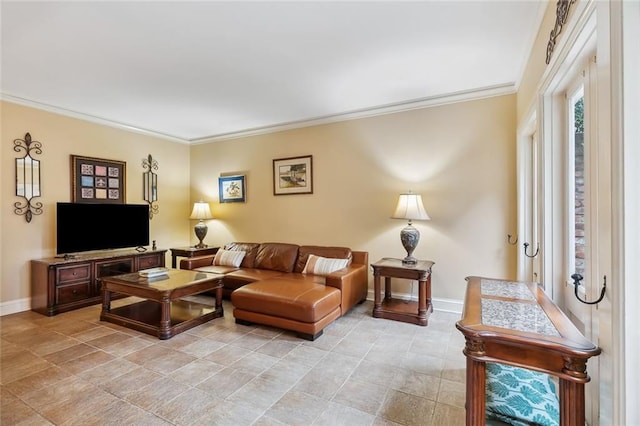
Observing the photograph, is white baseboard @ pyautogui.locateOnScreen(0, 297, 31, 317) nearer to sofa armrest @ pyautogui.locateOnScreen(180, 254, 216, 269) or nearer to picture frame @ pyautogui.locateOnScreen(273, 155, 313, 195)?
sofa armrest @ pyautogui.locateOnScreen(180, 254, 216, 269)

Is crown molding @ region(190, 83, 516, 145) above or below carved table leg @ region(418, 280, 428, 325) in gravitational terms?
above

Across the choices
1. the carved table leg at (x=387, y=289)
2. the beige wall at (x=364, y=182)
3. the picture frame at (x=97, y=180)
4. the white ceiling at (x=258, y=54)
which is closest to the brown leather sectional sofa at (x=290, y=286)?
the carved table leg at (x=387, y=289)

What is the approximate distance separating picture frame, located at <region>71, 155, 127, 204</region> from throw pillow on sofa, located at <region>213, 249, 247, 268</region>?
5.78ft

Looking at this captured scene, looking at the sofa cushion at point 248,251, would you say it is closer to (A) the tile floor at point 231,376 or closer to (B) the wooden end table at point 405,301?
(A) the tile floor at point 231,376

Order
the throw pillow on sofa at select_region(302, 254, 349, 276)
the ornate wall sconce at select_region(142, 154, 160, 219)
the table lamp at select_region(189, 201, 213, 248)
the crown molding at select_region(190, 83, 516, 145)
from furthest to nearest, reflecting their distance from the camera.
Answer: the table lamp at select_region(189, 201, 213, 248) → the ornate wall sconce at select_region(142, 154, 160, 219) → the throw pillow on sofa at select_region(302, 254, 349, 276) → the crown molding at select_region(190, 83, 516, 145)

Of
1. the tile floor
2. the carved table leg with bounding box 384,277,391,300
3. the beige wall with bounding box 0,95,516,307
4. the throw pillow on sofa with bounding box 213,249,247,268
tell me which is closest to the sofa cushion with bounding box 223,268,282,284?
the throw pillow on sofa with bounding box 213,249,247,268

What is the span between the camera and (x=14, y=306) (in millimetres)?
3596

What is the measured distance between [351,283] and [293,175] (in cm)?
204

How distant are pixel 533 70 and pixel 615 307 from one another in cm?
215

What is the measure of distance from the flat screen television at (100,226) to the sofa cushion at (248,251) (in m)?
1.40

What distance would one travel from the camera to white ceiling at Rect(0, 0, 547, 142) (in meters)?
2.10

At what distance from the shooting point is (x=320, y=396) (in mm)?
1991

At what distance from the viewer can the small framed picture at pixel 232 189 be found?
5.21 m

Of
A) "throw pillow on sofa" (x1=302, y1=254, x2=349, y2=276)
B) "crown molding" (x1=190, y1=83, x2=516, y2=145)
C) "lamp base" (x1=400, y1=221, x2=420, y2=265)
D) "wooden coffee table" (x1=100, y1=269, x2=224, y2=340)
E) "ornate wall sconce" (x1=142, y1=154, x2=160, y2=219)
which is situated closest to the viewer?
"wooden coffee table" (x1=100, y1=269, x2=224, y2=340)
